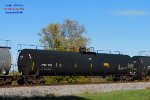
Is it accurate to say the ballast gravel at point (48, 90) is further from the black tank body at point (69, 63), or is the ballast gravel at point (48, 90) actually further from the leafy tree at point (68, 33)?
the leafy tree at point (68, 33)

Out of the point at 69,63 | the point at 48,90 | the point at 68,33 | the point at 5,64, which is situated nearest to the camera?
the point at 48,90

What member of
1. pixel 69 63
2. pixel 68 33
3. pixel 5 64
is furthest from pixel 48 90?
pixel 68 33

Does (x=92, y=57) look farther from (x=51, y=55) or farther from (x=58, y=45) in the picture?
(x=58, y=45)

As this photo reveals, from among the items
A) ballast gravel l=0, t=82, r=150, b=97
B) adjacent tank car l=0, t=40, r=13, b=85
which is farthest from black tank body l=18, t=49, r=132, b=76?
ballast gravel l=0, t=82, r=150, b=97

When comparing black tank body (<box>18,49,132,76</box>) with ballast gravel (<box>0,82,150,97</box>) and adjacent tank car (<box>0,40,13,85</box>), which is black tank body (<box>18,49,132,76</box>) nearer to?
adjacent tank car (<box>0,40,13,85</box>)

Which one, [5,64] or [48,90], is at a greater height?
[5,64]

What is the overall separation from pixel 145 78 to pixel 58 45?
1479 centimetres

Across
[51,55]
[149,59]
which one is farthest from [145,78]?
[51,55]

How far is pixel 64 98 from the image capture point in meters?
20.9

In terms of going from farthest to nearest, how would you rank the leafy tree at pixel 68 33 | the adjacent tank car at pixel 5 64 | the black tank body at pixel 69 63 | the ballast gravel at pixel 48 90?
1. the leafy tree at pixel 68 33
2. the black tank body at pixel 69 63
3. the adjacent tank car at pixel 5 64
4. the ballast gravel at pixel 48 90

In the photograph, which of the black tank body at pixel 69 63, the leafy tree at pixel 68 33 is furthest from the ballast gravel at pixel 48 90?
the leafy tree at pixel 68 33

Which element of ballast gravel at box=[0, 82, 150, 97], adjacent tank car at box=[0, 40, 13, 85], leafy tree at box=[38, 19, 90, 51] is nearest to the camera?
ballast gravel at box=[0, 82, 150, 97]

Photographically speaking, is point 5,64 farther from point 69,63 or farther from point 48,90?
point 69,63

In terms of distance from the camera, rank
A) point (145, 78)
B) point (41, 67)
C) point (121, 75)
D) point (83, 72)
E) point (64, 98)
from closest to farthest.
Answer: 1. point (64, 98)
2. point (41, 67)
3. point (83, 72)
4. point (121, 75)
5. point (145, 78)
